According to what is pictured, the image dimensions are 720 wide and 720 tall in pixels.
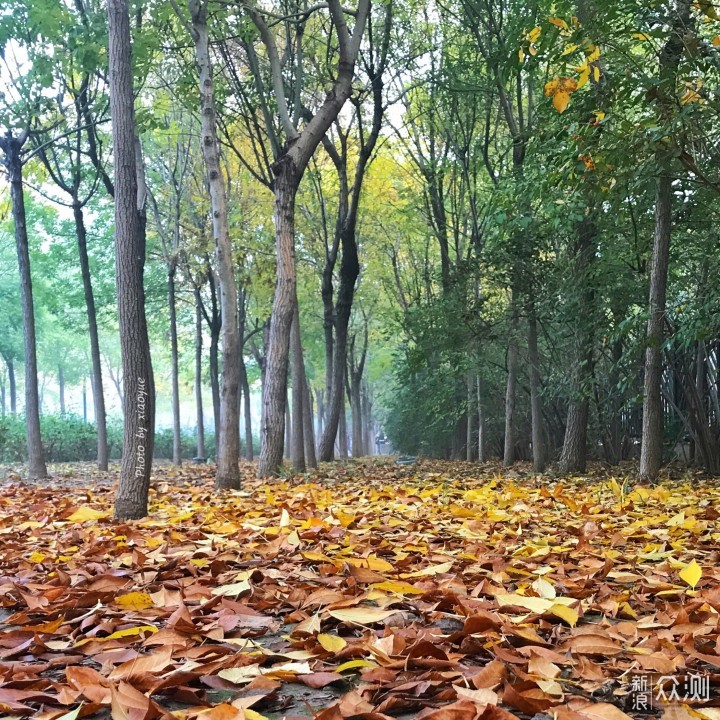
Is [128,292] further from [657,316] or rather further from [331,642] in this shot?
[657,316]

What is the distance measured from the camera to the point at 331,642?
2.06 m

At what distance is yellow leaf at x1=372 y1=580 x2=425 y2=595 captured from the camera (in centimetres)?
259

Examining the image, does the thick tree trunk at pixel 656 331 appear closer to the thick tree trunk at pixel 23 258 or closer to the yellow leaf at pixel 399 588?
the yellow leaf at pixel 399 588

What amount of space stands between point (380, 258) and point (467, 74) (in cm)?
1065

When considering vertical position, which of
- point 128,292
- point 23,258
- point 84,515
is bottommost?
point 84,515

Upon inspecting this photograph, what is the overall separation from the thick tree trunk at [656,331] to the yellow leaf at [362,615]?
552 cm

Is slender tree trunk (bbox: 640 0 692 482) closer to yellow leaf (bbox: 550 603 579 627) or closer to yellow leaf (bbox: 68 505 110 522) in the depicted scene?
yellow leaf (bbox: 550 603 579 627)

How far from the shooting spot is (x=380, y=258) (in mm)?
22125

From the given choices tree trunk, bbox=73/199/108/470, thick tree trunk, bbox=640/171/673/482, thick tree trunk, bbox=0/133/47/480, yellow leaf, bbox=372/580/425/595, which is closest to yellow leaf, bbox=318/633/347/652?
yellow leaf, bbox=372/580/425/595

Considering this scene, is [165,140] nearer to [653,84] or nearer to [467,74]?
[467,74]

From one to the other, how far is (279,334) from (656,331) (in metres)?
4.42

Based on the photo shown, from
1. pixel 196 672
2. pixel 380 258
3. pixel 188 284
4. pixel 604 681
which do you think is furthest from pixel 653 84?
pixel 380 258

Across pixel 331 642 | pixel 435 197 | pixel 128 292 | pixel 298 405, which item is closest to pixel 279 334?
pixel 298 405

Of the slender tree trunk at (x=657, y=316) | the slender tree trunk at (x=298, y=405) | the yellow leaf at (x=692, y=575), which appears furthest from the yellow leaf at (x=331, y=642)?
the slender tree trunk at (x=298, y=405)
